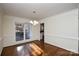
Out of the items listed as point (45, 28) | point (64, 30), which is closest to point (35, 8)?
point (45, 28)

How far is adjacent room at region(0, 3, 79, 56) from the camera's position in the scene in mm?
1159

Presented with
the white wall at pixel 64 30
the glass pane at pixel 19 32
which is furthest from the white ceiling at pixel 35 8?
the glass pane at pixel 19 32

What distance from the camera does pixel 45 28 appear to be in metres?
1.49

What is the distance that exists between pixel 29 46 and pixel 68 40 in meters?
0.78

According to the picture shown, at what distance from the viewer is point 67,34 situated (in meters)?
1.24

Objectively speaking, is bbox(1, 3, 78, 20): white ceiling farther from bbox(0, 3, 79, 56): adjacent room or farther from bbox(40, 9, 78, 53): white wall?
bbox(40, 9, 78, 53): white wall

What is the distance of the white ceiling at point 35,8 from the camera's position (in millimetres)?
1069

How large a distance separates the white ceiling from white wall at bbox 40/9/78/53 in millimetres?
101

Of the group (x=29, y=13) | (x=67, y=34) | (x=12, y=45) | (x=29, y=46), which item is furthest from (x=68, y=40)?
(x=12, y=45)

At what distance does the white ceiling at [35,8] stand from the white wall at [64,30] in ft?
0.33

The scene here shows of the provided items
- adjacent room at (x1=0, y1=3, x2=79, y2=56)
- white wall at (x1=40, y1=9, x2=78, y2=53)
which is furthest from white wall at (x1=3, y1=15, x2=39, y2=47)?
white wall at (x1=40, y1=9, x2=78, y2=53)

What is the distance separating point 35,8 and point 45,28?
512 mm

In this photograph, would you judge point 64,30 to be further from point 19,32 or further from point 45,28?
point 19,32

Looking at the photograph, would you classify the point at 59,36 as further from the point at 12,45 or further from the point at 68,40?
the point at 12,45
